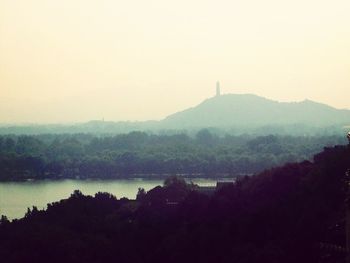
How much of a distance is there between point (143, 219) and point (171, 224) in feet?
2.20

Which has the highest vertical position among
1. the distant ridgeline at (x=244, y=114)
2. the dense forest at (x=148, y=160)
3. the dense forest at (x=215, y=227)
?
the distant ridgeline at (x=244, y=114)

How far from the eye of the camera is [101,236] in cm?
1276

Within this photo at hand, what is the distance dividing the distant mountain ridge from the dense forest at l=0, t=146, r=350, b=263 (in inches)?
4264

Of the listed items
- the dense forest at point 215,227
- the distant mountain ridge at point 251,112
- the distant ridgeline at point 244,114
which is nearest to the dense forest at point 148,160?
the dense forest at point 215,227

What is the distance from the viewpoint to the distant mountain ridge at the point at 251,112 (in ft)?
412

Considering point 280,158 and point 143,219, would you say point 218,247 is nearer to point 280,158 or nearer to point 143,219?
point 143,219

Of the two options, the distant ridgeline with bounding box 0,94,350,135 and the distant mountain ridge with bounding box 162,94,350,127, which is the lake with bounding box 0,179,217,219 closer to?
the distant ridgeline with bounding box 0,94,350,135

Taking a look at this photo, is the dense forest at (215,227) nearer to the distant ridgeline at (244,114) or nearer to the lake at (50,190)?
the lake at (50,190)

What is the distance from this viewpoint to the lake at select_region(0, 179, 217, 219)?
2531 centimetres

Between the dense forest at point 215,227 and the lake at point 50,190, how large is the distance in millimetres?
8832

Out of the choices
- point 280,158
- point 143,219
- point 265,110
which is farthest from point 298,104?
point 143,219

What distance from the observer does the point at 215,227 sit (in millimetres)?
12469

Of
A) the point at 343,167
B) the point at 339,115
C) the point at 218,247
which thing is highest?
the point at 339,115

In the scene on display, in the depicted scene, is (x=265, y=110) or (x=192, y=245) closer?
(x=192, y=245)
